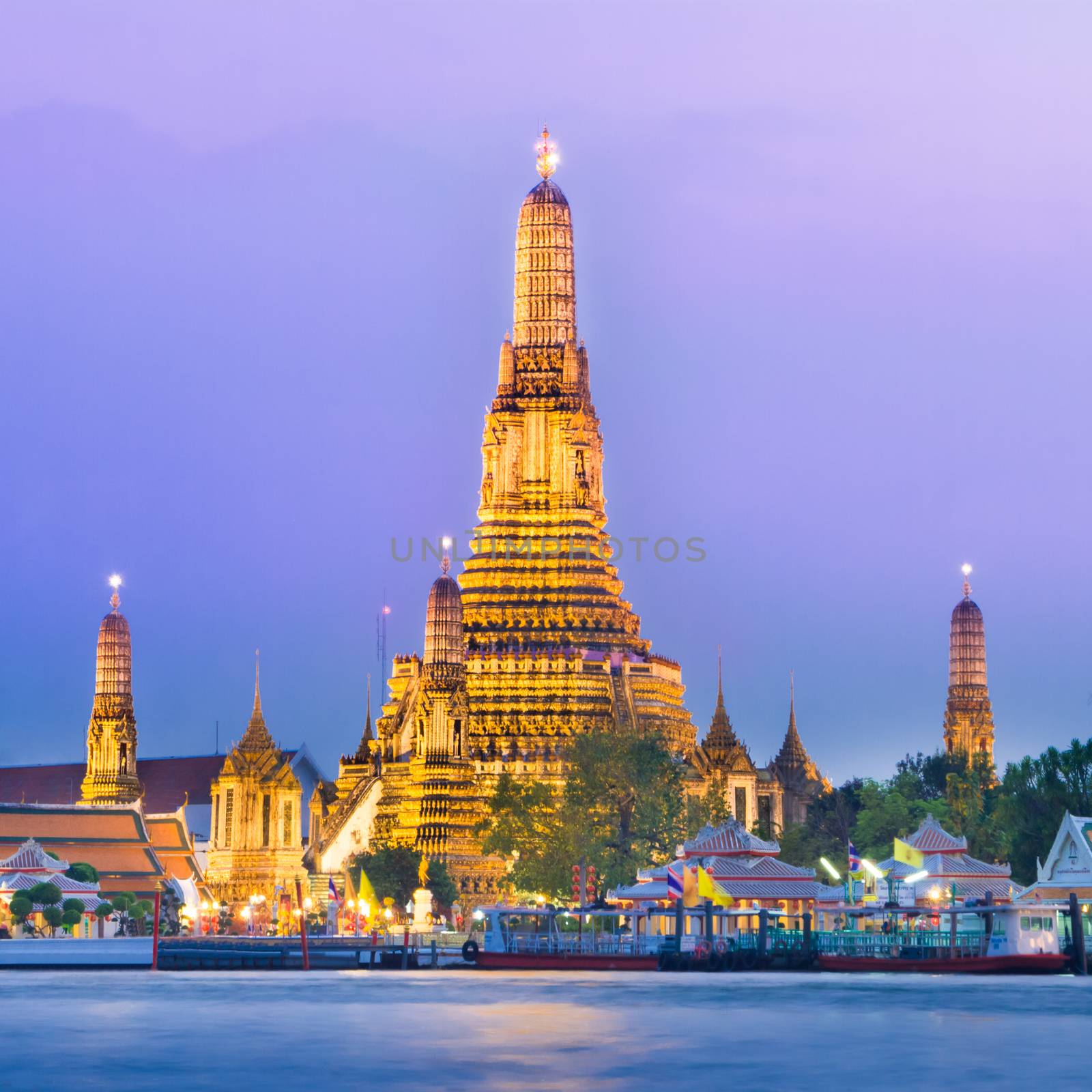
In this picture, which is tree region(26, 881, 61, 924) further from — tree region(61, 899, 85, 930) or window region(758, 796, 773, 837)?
window region(758, 796, 773, 837)

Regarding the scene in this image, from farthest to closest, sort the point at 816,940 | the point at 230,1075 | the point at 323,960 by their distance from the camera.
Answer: the point at 323,960
the point at 816,940
the point at 230,1075

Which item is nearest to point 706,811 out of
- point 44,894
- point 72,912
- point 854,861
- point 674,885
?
point 854,861

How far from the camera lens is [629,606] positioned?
449 ft

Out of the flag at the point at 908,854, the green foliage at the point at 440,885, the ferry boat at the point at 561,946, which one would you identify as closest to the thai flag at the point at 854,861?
the flag at the point at 908,854

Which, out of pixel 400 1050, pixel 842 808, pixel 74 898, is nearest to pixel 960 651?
pixel 842 808

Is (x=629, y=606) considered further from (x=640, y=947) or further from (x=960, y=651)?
(x=640, y=947)

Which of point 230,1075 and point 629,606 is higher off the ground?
point 629,606

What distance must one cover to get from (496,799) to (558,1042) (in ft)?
192

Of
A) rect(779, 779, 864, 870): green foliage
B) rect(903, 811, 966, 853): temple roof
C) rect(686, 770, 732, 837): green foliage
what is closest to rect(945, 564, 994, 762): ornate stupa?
rect(779, 779, 864, 870): green foliage

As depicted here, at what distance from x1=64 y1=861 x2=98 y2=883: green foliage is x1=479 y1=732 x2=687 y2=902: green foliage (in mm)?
17613

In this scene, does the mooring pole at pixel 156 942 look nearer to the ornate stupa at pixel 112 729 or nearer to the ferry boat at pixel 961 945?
the ferry boat at pixel 961 945

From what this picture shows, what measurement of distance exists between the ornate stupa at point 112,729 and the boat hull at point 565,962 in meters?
52.8

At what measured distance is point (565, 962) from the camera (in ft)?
296

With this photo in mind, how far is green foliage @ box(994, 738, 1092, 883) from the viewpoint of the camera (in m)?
103
